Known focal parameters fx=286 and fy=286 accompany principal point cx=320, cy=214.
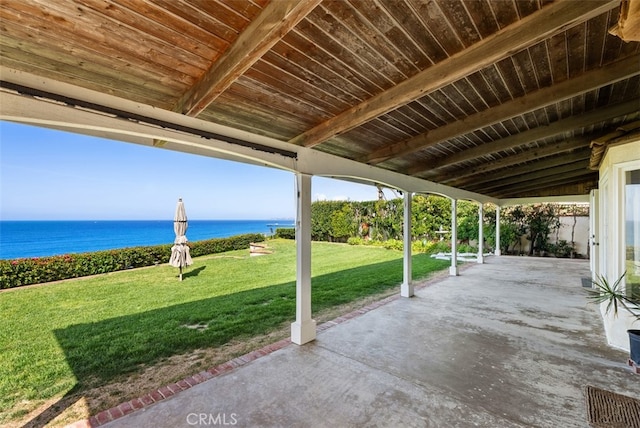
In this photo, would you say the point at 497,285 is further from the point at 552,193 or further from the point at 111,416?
the point at 111,416

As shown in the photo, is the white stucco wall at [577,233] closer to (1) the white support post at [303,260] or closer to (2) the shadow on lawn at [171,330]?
(2) the shadow on lawn at [171,330]

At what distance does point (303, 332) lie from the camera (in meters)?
4.09

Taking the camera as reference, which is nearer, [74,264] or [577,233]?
[74,264]

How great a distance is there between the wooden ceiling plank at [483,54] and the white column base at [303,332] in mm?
2753

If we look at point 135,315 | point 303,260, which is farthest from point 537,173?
point 135,315

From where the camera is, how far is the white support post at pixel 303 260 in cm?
408

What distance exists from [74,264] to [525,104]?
11.7 m

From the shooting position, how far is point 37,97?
→ 6.50ft

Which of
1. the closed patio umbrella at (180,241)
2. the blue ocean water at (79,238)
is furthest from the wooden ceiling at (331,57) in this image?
the blue ocean water at (79,238)

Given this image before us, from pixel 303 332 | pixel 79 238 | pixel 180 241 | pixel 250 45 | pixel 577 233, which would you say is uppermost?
pixel 250 45

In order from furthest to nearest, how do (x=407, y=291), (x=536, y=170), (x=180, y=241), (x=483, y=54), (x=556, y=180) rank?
(x=556, y=180), (x=180, y=241), (x=536, y=170), (x=407, y=291), (x=483, y=54)

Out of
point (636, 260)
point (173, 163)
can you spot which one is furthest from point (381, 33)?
point (173, 163)

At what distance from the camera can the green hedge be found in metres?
7.66

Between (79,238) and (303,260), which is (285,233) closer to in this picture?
(303,260)
